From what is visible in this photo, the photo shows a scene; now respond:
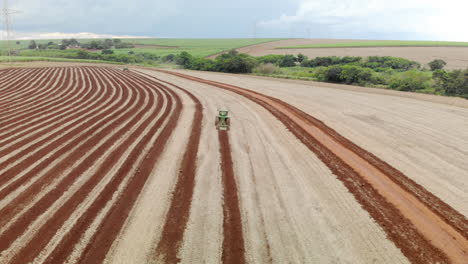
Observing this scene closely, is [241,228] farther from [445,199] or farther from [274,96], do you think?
[274,96]

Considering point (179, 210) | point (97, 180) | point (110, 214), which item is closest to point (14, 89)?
point (97, 180)

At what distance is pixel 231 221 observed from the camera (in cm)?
741

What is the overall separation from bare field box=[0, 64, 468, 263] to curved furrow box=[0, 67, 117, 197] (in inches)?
3.7

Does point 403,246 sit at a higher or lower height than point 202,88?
lower

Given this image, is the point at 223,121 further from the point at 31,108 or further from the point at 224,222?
the point at 31,108

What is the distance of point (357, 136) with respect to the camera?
14.9 metres

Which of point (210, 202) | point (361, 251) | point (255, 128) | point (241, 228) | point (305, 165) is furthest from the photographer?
point (255, 128)

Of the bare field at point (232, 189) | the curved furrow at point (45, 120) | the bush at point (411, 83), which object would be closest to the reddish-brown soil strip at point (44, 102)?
the curved furrow at point (45, 120)

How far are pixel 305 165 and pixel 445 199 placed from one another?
458 centimetres

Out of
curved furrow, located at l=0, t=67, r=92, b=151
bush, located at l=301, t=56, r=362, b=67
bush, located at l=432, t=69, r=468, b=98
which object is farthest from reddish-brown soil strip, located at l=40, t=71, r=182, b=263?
bush, located at l=301, t=56, r=362, b=67

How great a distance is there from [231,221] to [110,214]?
3.38 m

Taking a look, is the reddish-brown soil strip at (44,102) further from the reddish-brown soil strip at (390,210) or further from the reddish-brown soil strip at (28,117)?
the reddish-brown soil strip at (390,210)

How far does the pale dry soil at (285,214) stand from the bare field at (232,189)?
39 millimetres

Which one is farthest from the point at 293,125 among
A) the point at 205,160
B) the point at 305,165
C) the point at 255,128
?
the point at 205,160
